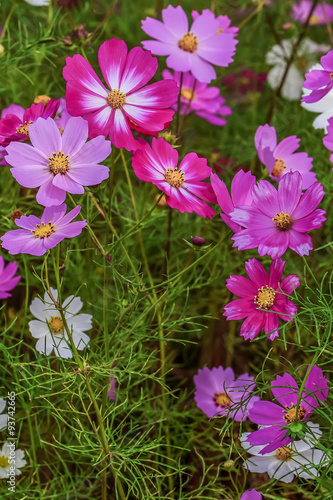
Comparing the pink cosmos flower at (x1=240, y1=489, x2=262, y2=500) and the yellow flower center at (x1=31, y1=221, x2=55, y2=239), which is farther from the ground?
the yellow flower center at (x1=31, y1=221, x2=55, y2=239)

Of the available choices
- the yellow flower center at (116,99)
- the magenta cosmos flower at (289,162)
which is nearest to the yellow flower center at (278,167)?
the magenta cosmos flower at (289,162)

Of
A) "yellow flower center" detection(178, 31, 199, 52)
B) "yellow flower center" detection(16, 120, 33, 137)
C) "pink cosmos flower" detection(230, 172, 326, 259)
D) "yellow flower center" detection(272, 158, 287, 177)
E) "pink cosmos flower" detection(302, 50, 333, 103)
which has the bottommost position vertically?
"pink cosmos flower" detection(230, 172, 326, 259)

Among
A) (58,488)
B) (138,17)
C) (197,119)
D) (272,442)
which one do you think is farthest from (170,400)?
(138,17)

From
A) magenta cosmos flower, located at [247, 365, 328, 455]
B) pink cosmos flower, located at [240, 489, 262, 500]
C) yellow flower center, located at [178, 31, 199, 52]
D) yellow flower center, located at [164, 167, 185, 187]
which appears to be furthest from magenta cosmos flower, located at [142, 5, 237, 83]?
pink cosmos flower, located at [240, 489, 262, 500]

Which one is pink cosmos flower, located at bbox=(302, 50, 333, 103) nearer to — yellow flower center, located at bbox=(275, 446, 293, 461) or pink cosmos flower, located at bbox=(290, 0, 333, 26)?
yellow flower center, located at bbox=(275, 446, 293, 461)

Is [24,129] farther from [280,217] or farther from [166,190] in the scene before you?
[280,217]

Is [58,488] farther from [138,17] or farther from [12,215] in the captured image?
[138,17]
